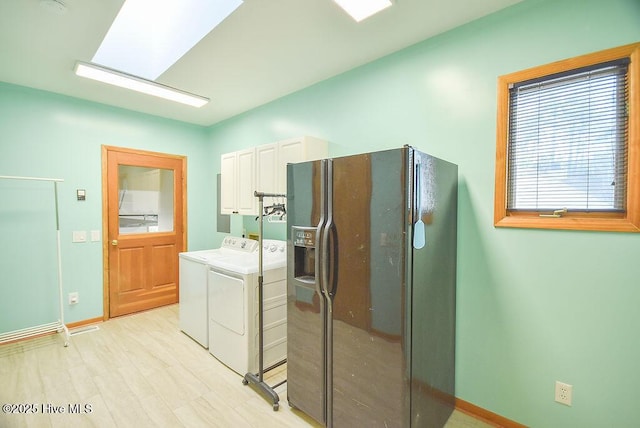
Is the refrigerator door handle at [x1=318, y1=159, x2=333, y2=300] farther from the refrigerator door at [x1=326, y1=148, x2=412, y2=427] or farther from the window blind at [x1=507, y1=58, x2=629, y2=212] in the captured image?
the window blind at [x1=507, y1=58, x2=629, y2=212]

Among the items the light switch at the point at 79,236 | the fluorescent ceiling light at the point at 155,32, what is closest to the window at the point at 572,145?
the fluorescent ceiling light at the point at 155,32

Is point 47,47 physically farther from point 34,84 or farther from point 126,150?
point 126,150

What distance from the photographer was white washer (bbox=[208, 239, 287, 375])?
2.34 meters

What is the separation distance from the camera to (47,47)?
223 cm

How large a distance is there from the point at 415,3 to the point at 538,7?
2.44 ft

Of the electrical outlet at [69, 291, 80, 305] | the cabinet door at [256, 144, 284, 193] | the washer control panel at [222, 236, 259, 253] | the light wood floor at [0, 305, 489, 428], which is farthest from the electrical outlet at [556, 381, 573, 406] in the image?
the electrical outlet at [69, 291, 80, 305]

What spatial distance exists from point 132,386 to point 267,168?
2.23 meters

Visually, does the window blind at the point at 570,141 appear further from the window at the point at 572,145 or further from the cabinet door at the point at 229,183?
the cabinet door at the point at 229,183

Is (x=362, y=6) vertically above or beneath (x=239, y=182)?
Answer: above

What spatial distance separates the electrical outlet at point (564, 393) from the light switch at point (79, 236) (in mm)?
4715

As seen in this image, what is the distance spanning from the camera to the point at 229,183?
341 centimetres

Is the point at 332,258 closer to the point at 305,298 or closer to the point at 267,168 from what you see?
the point at 305,298

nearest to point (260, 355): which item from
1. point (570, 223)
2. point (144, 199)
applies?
point (570, 223)

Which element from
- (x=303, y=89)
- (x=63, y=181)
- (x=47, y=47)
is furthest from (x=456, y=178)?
(x=63, y=181)
